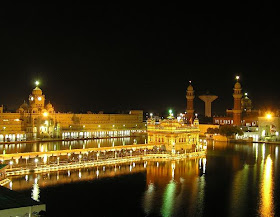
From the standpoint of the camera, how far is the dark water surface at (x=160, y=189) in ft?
43.9

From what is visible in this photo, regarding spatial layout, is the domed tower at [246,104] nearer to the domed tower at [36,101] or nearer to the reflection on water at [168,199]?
the domed tower at [36,101]

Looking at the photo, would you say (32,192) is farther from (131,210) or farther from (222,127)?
(222,127)

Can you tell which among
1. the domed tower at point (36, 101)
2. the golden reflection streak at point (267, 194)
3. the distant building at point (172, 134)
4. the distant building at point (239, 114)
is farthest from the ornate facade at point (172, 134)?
the domed tower at point (36, 101)

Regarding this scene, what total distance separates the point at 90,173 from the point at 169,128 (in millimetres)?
8952

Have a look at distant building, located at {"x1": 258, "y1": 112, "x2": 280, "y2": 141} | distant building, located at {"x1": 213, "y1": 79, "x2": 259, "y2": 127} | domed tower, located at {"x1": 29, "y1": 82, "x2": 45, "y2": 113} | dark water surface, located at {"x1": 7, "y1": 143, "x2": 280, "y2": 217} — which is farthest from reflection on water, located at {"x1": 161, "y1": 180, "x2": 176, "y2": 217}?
distant building, located at {"x1": 213, "y1": 79, "x2": 259, "y2": 127}

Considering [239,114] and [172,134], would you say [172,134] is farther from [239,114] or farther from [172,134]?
[239,114]

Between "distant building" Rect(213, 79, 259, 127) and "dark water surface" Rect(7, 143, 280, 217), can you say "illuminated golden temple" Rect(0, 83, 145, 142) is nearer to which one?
"distant building" Rect(213, 79, 259, 127)

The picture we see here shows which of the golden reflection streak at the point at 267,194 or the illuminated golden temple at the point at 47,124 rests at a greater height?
the illuminated golden temple at the point at 47,124

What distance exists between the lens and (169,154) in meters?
25.4

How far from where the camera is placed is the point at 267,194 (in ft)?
52.0

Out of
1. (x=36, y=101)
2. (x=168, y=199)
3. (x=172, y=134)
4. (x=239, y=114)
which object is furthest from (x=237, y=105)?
(x=168, y=199)

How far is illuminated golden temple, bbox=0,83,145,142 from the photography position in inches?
1580

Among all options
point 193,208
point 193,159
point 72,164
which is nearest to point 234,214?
point 193,208

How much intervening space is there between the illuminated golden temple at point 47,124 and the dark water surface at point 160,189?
67.9 ft
